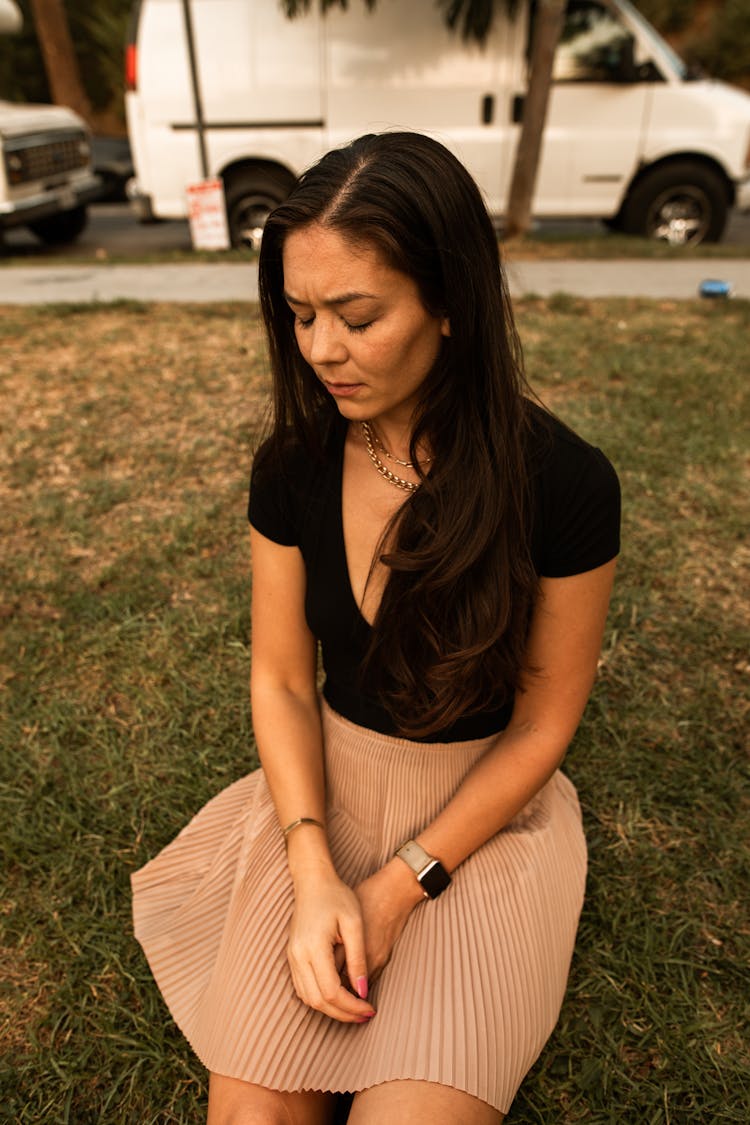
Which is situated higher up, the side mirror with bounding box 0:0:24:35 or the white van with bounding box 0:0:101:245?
the side mirror with bounding box 0:0:24:35

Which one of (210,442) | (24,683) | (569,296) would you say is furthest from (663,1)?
(24,683)

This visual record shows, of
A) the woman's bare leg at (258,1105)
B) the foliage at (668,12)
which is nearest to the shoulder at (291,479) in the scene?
the woman's bare leg at (258,1105)

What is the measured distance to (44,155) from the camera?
8570 mm

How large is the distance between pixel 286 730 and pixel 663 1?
24.3 m

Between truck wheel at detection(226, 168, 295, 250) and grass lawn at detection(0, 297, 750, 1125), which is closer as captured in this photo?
grass lawn at detection(0, 297, 750, 1125)

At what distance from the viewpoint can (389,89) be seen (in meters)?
7.74

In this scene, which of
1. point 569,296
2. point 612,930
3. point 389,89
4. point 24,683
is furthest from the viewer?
point 389,89

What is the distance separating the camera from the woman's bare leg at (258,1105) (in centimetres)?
131

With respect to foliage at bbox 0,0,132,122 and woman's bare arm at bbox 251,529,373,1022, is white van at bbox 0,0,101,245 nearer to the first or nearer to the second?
woman's bare arm at bbox 251,529,373,1022

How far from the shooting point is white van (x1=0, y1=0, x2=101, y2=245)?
8.07m

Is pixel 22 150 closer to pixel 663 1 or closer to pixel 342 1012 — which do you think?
pixel 342 1012

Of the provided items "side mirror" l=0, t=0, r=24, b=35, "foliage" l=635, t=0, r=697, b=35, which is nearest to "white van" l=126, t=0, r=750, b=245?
"side mirror" l=0, t=0, r=24, b=35

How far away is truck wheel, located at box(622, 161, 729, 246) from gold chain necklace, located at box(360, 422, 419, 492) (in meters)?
7.36

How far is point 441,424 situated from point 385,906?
2.62 ft
